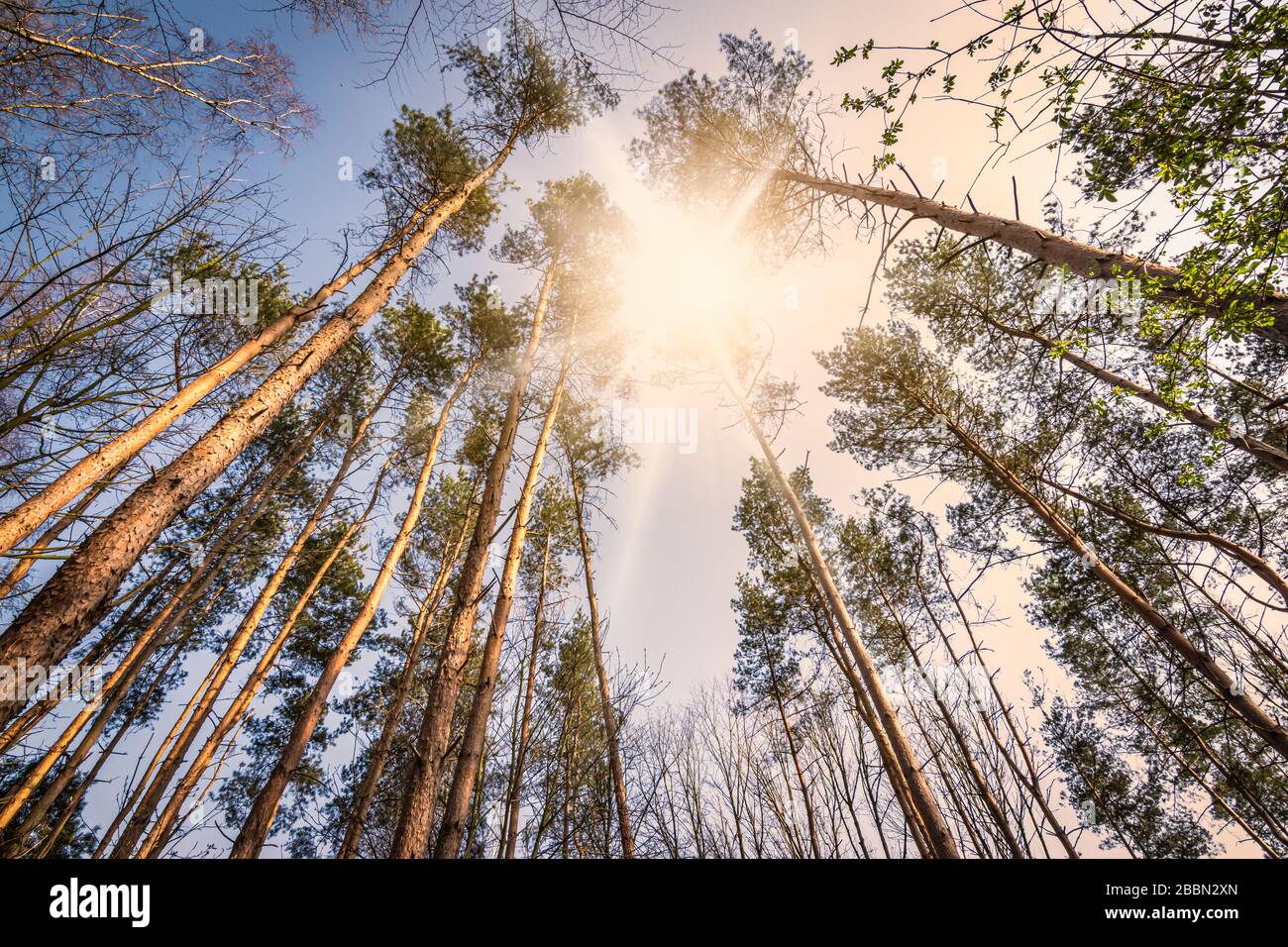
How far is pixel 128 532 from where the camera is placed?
2455mm

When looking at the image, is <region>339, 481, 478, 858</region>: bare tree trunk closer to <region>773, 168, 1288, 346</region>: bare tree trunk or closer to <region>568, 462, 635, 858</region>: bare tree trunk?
<region>568, 462, 635, 858</region>: bare tree trunk

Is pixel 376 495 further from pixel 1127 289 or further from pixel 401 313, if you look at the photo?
pixel 1127 289

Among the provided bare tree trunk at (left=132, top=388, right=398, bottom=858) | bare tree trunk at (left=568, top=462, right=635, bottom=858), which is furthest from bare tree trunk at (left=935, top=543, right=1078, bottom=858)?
bare tree trunk at (left=132, top=388, right=398, bottom=858)

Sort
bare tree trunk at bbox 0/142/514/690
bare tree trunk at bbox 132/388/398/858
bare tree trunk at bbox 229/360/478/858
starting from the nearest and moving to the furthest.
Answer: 1. bare tree trunk at bbox 0/142/514/690
2. bare tree trunk at bbox 229/360/478/858
3. bare tree trunk at bbox 132/388/398/858

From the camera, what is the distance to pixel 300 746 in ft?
19.5

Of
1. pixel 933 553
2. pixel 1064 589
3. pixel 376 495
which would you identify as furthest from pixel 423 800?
pixel 933 553

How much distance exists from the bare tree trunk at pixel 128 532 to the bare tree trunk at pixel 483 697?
240cm

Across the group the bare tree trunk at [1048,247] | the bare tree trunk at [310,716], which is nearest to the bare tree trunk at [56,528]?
the bare tree trunk at [310,716]

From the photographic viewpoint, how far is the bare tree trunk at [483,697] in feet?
11.3

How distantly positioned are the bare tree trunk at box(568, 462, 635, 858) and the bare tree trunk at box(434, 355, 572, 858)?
329cm

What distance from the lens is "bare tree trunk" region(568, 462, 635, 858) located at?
21.5ft

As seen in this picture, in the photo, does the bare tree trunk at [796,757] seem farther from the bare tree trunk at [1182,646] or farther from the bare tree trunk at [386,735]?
the bare tree trunk at [386,735]

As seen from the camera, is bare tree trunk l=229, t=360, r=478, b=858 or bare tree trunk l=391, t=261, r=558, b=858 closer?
bare tree trunk l=391, t=261, r=558, b=858
